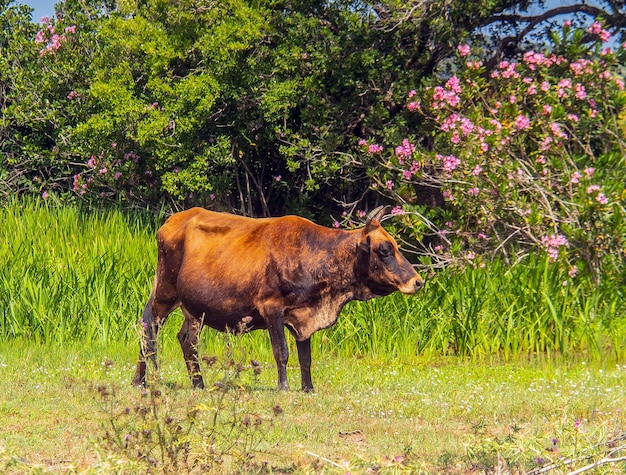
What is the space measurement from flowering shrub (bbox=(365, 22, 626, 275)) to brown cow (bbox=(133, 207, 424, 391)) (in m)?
3.89

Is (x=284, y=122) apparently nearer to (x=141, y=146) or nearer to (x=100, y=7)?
(x=141, y=146)

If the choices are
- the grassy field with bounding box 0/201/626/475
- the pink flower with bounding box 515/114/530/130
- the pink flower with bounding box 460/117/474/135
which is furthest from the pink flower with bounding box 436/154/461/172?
the grassy field with bounding box 0/201/626/475

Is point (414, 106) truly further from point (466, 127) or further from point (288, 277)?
point (288, 277)

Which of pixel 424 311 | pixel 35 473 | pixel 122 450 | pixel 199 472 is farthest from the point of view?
pixel 424 311

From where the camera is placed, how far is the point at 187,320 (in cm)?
842

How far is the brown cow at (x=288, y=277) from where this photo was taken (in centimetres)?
776

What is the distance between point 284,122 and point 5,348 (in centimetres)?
607

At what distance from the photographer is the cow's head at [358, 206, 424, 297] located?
769cm

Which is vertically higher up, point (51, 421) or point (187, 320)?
point (187, 320)

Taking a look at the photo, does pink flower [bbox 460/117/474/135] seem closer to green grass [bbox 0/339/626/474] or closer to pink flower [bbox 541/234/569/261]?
pink flower [bbox 541/234/569/261]

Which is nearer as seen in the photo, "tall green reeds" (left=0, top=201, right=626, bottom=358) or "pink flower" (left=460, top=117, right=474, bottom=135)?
"tall green reeds" (left=0, top=201, right=626, bottom=358)

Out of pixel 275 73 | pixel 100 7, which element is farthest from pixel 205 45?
pixel 100 7

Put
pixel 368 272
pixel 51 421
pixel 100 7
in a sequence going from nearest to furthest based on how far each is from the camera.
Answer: pixel 51 421 → pixel 368 272 → pixel 100 7

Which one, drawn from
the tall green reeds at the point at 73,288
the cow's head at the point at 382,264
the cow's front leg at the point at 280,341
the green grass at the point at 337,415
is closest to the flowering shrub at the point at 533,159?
the green grass at the point at 337,415
